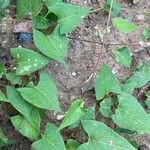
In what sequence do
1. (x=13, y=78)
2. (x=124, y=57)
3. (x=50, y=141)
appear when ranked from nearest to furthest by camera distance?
(x=50, y=141)
(x=13, y=78)
(x=124, y=57)

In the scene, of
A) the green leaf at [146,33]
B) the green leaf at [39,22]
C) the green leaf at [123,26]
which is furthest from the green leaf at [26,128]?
the green leaf at [146,33]

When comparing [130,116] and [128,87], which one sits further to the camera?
[128,87]

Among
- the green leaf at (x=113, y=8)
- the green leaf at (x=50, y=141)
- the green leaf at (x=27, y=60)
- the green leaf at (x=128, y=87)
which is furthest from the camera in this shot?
the green leaf at (x=113, y=8)

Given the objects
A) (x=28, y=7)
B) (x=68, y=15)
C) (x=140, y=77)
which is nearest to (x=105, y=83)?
(x=140, y=77)

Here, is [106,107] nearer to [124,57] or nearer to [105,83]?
[105,83]

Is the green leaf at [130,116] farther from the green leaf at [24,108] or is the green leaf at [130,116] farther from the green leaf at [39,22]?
the green leaf at [39,22]

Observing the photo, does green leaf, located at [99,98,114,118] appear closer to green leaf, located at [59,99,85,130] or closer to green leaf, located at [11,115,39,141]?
green leaf, located at [59,99,85,130]

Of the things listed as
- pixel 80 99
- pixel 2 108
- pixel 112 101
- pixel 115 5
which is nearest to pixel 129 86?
pixel 112 101
